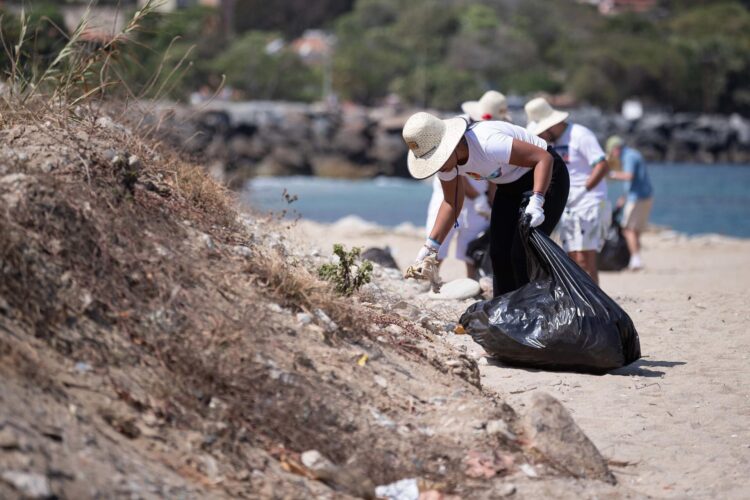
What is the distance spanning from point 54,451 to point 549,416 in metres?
2.01

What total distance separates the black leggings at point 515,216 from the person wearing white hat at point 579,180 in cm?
203

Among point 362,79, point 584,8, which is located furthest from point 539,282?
point 584,8

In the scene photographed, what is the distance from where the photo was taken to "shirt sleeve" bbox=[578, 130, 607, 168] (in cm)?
830

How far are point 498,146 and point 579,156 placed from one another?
278 cm

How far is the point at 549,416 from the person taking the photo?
4582 mm

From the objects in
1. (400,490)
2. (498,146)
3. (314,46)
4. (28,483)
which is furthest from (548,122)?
(314,46)

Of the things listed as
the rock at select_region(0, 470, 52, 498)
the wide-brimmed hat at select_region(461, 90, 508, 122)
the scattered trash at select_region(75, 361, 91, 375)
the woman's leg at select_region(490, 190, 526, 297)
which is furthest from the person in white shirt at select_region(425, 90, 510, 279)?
the rock at select_region(0, 470, 52, 498)

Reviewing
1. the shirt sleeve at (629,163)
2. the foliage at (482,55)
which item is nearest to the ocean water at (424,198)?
the shirt sleeve at (629,163)

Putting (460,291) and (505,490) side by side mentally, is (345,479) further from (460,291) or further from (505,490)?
(460,291)

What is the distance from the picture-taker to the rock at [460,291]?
7918mm

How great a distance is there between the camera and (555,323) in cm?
580

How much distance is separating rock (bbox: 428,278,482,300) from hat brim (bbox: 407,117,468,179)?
92.2 inches

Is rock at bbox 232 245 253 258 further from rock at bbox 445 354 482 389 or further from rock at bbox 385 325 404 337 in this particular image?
rock at bbox 445 354 482 389

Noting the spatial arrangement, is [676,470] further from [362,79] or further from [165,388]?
[362,79]
